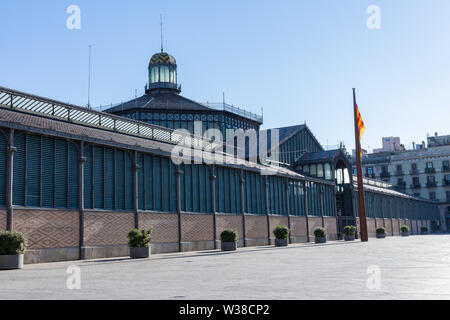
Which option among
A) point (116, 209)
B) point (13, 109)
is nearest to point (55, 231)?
point (116, 209)

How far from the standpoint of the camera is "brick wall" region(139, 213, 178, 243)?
1196 inches

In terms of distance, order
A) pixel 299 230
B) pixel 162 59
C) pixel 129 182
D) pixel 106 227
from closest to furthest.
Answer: pixel 106 227, pixel 129 182, pixel 299 230, pixel 162 59

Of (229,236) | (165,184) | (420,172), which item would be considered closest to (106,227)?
(165,184)

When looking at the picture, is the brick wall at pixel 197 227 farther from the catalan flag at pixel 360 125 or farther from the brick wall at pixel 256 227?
the catalan flag at pixel 360 125

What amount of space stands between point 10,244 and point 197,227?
17256mm

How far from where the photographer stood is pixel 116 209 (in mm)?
28484

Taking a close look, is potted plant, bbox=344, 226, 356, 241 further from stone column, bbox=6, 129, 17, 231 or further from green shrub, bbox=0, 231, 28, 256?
green shrub, bbox=0, 231, 28, 256

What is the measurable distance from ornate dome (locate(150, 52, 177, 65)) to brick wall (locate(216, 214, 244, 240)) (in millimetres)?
29005

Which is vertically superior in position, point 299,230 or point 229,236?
point 299,230

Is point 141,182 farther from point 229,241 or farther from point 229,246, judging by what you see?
point 229,246

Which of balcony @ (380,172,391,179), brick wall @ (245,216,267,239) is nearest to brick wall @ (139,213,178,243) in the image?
brick wall @ (245,216,267,239)

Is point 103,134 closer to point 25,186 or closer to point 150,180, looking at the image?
point 150,180

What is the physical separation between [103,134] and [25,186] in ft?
26.8

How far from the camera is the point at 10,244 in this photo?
62.5ft
